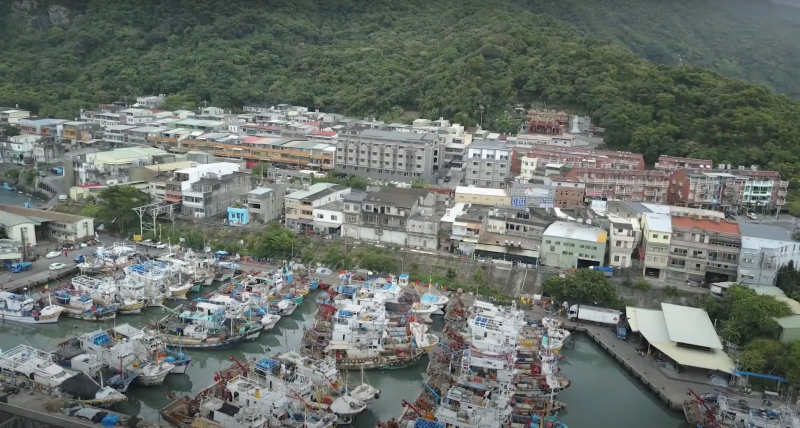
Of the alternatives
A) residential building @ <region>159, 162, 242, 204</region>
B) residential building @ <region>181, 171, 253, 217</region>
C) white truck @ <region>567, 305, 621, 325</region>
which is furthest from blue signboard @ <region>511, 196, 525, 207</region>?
residential building @ <region>159, 162, 242, 204</region>

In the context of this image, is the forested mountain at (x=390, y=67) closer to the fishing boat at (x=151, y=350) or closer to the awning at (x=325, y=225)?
the awning at (x=325, y=225)

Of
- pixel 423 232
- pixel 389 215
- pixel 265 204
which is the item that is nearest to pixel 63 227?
pixel 265 204

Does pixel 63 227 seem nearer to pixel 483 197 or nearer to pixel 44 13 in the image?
pixel 483 197

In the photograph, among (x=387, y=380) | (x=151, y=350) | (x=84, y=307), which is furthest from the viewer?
(x=84, y=307)

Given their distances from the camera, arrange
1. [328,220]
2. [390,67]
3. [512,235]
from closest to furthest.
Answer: [512,235] < [328,220] < [390,67]

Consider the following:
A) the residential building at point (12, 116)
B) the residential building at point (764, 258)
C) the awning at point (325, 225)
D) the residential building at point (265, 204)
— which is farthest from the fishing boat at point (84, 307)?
the residential building at point (12, 116)

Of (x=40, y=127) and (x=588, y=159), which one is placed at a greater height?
(x=588, y=159)
